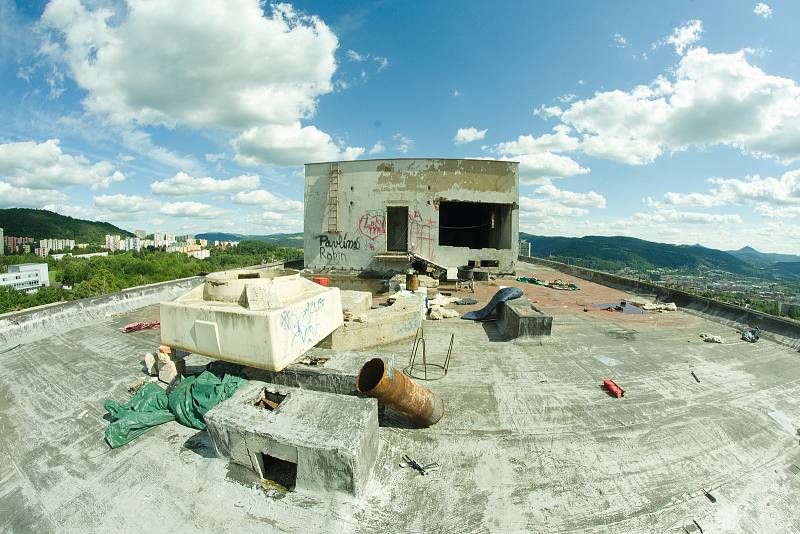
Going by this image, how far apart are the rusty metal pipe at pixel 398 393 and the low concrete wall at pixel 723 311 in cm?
864

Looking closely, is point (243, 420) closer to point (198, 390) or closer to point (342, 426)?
point (342, 426)

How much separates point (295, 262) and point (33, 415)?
16.5 metres

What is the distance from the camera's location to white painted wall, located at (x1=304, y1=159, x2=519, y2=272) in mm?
16828

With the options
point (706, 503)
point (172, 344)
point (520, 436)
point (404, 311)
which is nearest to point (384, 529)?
point (520, 436)

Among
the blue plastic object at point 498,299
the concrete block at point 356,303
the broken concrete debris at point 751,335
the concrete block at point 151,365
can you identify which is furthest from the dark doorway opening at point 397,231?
the concrete block at point 151,365

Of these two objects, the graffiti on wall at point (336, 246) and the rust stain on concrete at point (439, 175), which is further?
the graffiti on wall at point (336, 246)

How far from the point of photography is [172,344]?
5.11 meters

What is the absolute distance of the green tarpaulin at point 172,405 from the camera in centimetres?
409

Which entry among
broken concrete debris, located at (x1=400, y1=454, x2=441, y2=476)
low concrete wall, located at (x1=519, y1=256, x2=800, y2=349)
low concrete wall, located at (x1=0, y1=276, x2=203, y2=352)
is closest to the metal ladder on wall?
low concrete wall, located at (x1=0, y1=276, x2=203, y2=352)

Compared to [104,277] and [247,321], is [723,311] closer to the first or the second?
[247,321]

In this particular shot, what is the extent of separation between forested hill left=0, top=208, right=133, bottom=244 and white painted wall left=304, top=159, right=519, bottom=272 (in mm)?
177418

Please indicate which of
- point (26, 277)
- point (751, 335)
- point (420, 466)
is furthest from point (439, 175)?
point (26, 277)

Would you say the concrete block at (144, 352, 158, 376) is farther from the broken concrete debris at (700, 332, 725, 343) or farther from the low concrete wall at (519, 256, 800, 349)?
the low concrete wall at (519, 256, 800, 349)

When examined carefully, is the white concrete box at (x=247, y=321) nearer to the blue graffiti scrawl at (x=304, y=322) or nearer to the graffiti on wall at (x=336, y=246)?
the blue graffiti scrawl at (x=304, y=322)
